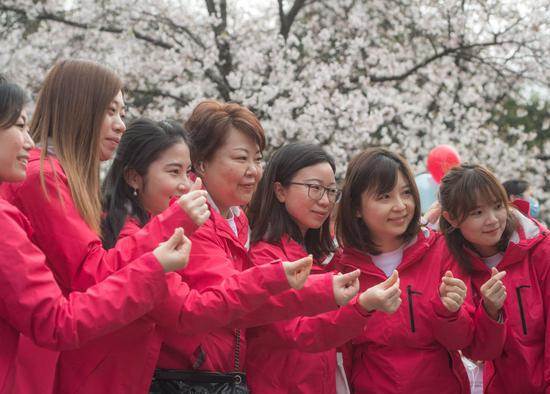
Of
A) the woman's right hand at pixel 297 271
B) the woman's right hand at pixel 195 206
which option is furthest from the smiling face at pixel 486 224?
the woman's right hand at pixel 195 206

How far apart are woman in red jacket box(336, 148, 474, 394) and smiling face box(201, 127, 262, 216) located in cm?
57

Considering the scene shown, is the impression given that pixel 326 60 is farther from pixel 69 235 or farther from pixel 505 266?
pixel 69 235

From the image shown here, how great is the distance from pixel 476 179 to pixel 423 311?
0.68 meters

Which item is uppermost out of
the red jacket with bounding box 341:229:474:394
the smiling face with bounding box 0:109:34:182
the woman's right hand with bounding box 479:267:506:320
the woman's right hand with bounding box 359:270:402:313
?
the smiling face with bounding box 0:109:34:182

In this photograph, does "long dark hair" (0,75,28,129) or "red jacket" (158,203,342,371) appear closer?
"long dark hair" (0,75,28,129)

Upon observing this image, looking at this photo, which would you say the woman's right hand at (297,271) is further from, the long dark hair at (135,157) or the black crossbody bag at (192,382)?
the long dark hair at (135,157)

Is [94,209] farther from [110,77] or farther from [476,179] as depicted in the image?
[476,179]

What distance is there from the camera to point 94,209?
2.24 meters

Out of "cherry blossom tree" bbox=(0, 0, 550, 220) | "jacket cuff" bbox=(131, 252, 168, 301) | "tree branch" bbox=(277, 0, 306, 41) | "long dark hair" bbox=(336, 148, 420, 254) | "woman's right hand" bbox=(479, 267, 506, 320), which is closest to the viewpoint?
"jacket cuff" bbox=(131, 252, 168, 301)

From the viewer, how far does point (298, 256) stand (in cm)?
291

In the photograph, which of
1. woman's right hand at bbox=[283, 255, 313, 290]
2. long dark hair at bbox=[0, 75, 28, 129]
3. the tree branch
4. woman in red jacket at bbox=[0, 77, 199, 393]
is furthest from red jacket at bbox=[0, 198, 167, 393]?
the tree branch

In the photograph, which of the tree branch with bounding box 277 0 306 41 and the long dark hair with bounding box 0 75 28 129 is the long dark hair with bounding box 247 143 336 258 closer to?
the long dark hair with bounding box 0 75 28 129

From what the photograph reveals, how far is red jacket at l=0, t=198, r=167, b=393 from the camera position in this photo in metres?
1.85

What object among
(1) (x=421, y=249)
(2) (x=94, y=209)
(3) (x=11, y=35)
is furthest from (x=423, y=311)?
(3) (x=11, y=35)
